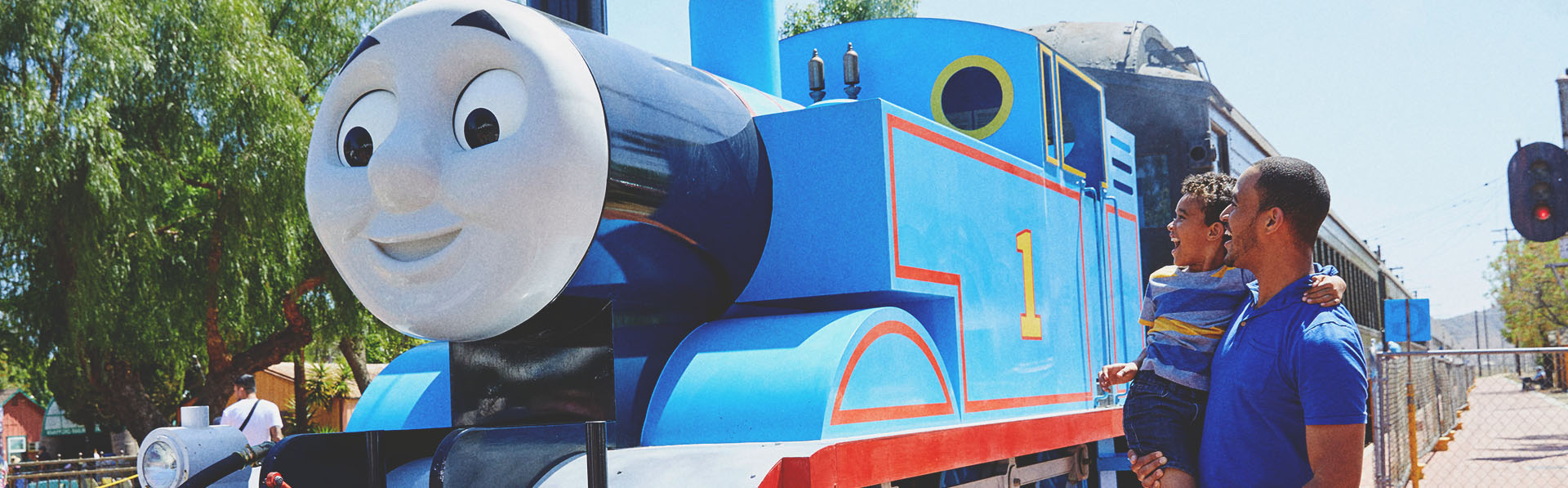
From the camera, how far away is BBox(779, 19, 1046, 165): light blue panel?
4973 millimetres

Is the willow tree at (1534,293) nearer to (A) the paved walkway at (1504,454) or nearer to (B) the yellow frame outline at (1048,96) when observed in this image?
(A) the paved walkway at (1504,454)

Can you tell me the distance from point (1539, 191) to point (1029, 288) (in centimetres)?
528

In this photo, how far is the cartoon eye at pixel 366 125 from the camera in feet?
11.4

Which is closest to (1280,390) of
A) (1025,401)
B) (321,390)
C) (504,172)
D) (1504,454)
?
(504,172)

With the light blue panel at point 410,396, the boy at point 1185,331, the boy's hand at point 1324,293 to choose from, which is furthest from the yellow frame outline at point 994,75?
the boy's hand at point 1324,293

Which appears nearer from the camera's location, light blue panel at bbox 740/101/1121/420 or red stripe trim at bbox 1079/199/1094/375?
light blue panel at bbox 740/101/1121/420

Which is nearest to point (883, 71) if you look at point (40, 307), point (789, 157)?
point (789, 157)

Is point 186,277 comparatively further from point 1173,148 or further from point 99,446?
point 99,446

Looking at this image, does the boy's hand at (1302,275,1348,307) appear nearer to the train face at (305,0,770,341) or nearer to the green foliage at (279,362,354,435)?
the train face at (305,0,770,341)

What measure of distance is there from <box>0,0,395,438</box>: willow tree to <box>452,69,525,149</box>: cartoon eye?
9126 mm

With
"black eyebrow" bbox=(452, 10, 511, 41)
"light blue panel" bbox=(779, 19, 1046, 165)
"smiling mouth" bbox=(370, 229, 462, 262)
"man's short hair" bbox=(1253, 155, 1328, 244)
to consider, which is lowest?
"man's short hair" bbox=(1253, 155, 1328, 244)

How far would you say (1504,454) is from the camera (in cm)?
1516

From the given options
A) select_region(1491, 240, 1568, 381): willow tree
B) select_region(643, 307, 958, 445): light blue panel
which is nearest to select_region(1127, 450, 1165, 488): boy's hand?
select_region(643, 307, 958, 445): light blue panel

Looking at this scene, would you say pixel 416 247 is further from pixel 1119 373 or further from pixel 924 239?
pixel 1119 373
